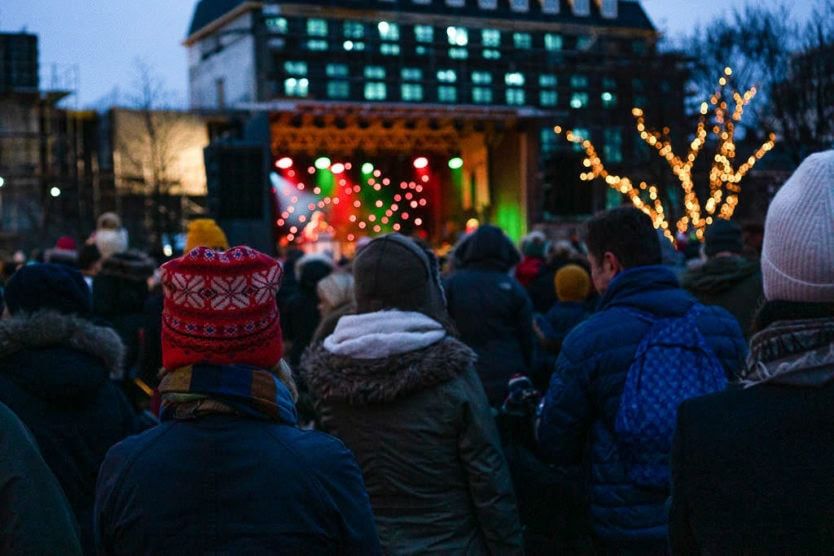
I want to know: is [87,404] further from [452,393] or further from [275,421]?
[275,421]

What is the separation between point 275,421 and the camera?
78.0 inches

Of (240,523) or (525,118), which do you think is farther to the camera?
(525,118)

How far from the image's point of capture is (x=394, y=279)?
11.4 ft

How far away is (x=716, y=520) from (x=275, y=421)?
2.82ft

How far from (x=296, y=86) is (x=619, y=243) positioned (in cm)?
4211

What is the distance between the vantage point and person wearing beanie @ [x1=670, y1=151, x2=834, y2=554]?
1.79 metres

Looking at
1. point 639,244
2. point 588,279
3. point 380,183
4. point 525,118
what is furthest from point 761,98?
point 639,244

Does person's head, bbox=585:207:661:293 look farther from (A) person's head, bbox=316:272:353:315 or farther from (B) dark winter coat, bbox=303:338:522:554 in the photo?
(A) person's head, bbox=316:272:353:315

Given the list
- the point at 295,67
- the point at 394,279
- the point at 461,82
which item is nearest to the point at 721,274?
the point at 394,279

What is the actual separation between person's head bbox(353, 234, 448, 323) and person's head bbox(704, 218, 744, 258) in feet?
9.11

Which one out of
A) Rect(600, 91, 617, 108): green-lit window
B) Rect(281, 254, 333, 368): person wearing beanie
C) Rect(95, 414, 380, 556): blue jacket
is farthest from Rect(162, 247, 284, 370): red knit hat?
Rect(600, 91, 617, 108): green-lit window

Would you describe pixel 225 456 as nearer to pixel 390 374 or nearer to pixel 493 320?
pixel 390 374

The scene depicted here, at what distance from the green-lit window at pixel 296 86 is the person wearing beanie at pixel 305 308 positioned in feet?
122

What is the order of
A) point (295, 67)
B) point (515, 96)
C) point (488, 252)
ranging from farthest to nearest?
point (515, 96) → point (295, 67) → point (488, 252)
